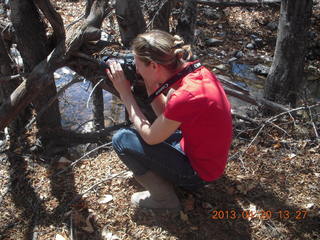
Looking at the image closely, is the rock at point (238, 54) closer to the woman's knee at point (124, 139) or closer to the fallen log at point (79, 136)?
the fallen log at point (79, 136)

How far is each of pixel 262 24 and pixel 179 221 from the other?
673cm

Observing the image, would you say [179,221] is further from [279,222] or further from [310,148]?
[310,148]

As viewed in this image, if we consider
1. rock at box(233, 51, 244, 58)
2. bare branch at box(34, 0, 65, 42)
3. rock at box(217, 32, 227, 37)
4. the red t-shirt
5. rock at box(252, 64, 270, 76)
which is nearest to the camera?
the red t-shirt

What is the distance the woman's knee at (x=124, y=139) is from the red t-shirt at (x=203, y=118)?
0.35 meters

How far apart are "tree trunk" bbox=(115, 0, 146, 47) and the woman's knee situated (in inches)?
39.0

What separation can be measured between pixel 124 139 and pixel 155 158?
9.3 inches

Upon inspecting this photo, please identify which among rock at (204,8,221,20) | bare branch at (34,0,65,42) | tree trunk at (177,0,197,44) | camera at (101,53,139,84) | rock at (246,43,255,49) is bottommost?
rock at (246,43,255,49)

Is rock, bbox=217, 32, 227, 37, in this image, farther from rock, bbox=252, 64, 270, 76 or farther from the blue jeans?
the blue jeans

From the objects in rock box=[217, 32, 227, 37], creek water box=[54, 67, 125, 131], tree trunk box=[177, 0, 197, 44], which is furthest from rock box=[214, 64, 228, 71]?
tree trunk box=[177, 0, 197, 44]

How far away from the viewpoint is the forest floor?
2.34 metres

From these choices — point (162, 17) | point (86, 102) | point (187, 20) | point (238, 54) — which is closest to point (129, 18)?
point (162, 17)

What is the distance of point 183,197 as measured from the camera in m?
2.57

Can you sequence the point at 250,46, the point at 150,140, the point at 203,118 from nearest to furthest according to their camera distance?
the point at 203,118 → the point at 150,140 → the point at 250,46

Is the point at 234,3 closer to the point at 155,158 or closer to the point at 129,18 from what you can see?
the point at 129,18
